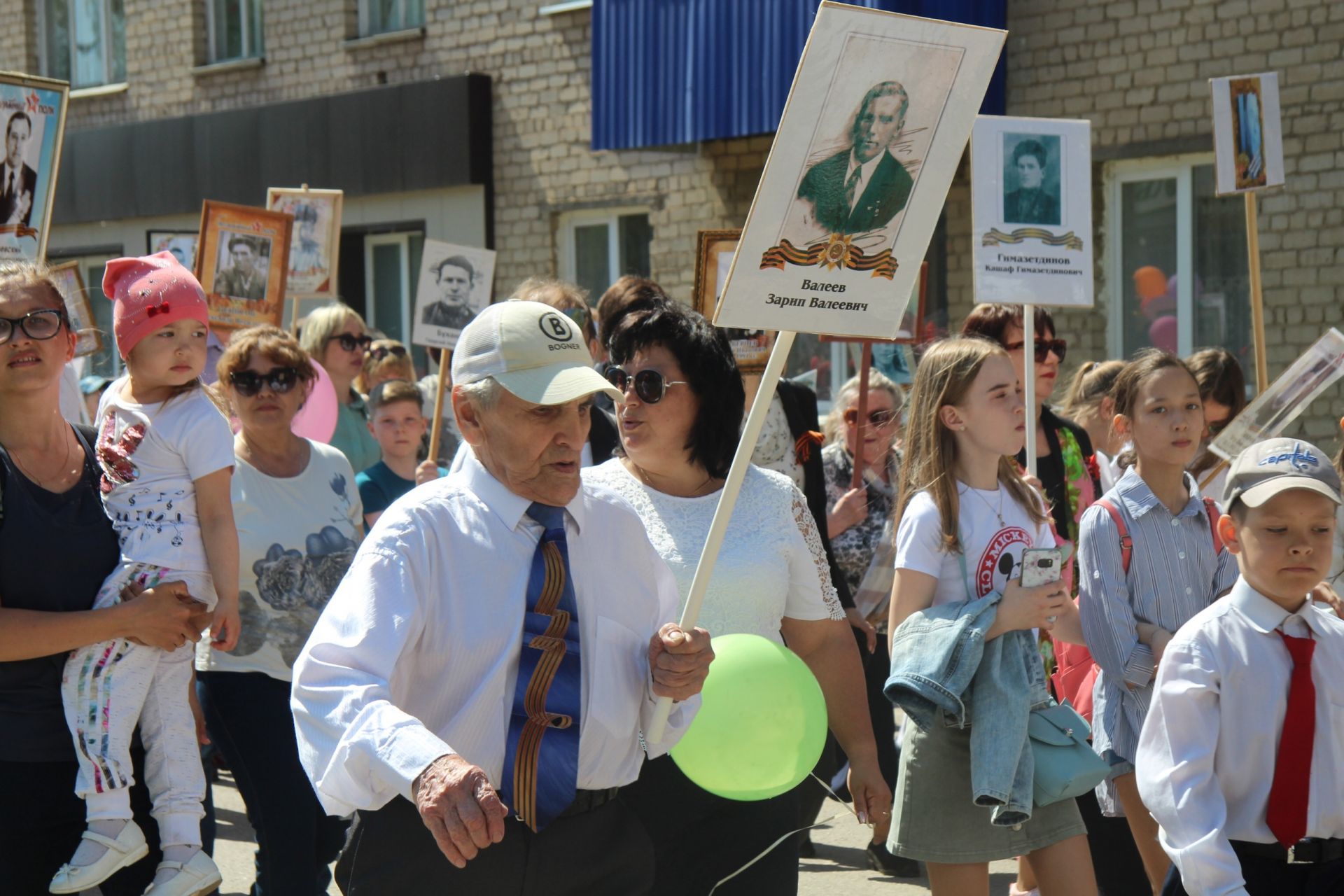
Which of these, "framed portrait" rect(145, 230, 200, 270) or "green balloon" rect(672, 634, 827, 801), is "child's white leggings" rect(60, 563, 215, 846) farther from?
"framed portrait" rect(145, 230, 200, 270)

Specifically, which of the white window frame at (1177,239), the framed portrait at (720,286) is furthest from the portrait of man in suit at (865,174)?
the white window frame at (1177,239)

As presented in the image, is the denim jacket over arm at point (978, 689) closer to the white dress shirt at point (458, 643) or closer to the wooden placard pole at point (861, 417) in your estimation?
the white dress shirt at point (458, 643)

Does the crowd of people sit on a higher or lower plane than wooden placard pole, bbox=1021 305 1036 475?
lower

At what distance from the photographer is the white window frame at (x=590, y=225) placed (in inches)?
608

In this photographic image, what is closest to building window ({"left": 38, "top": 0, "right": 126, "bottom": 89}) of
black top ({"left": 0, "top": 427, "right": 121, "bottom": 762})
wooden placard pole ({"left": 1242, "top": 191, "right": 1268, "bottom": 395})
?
wooden placard pole ({"left": 1242, "top": 191, "right": 1268, "bottom": 395})

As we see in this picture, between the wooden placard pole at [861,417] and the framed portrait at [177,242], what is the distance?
200 inches

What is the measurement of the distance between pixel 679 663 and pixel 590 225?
13181 mm

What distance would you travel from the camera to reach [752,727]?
3.38 m

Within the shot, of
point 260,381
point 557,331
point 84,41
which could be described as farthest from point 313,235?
point 84,41

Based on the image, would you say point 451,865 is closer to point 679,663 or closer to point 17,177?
point 679,663

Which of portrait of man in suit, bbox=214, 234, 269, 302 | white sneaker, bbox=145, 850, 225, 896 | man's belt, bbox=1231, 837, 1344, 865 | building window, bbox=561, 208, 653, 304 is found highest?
building window, bbox=561, 208, 653, 304

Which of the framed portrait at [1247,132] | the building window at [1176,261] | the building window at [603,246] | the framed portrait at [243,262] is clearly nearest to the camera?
the framed portrait at [1247,132]

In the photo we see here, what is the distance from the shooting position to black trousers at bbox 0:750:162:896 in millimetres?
3807

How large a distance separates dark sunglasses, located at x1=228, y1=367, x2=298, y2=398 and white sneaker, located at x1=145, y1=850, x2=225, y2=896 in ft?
5.97
